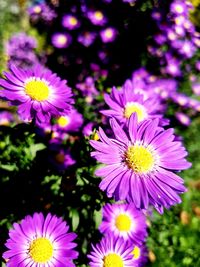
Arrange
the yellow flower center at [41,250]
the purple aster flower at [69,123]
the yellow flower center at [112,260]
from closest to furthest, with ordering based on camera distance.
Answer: the yellow flower center at [41,250] < the yellow flower center at [112,260] < the purple aster flower at [69,123]

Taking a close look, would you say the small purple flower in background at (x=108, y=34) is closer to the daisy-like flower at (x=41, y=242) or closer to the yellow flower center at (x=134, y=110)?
the yellow flower center at (x=134, y=110)

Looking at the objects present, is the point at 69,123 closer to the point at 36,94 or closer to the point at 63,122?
the point at 63,122

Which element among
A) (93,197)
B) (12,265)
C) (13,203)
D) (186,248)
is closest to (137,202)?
(93,197)

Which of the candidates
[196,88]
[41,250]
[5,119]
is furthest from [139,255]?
[196,88]

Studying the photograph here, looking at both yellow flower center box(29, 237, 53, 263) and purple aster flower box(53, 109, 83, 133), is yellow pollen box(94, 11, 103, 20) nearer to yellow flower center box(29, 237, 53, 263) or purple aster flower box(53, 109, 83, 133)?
purple aster flower box(53, 109, 83, 133)

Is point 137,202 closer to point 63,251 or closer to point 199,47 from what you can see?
point 63,251

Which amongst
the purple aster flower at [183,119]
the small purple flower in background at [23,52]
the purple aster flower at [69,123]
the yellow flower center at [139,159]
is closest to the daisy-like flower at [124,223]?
the yellow flower center at [139,159]
